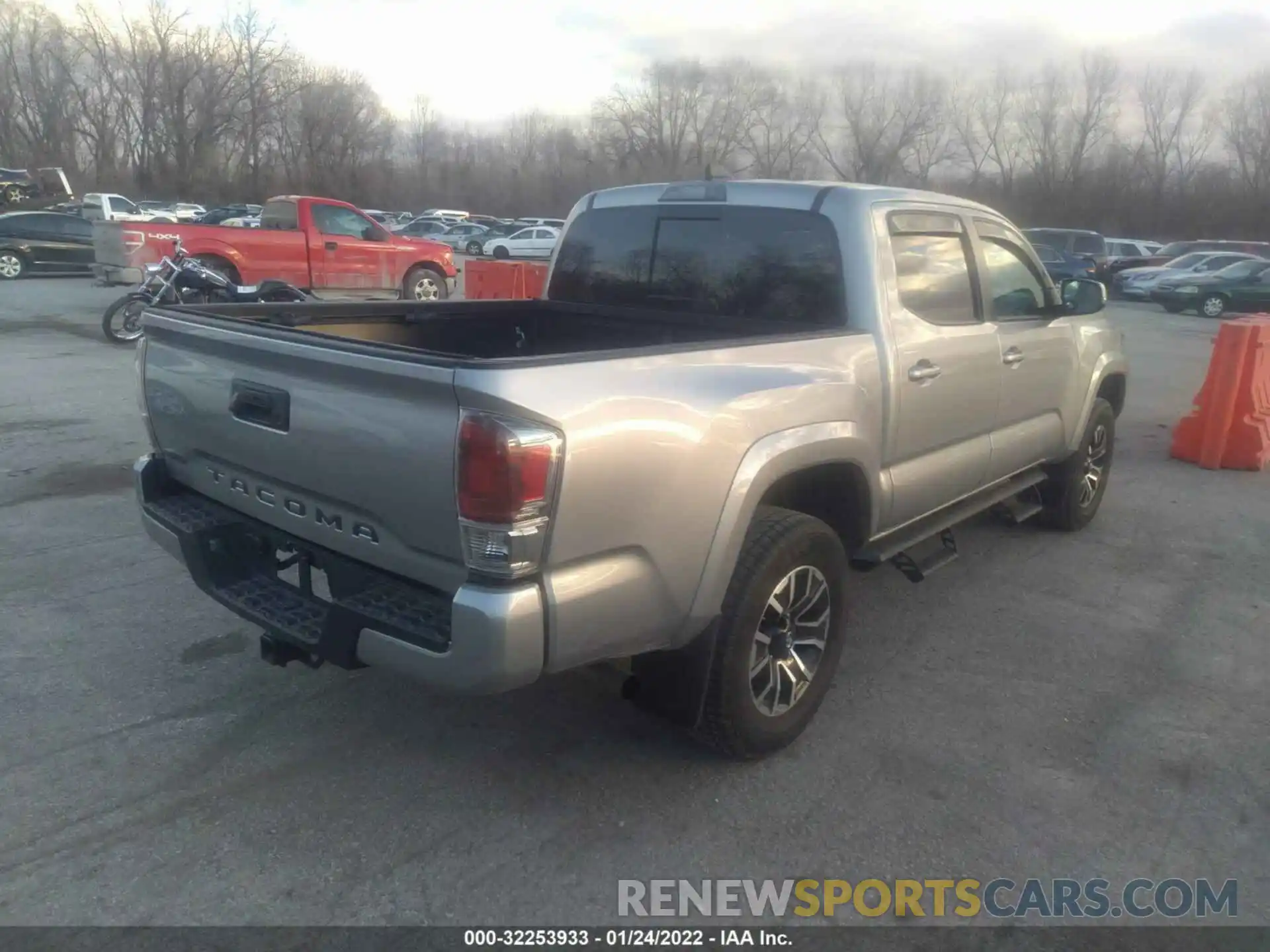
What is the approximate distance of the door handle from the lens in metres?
4.20

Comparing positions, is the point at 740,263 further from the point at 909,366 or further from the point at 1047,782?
the point at 1047,782

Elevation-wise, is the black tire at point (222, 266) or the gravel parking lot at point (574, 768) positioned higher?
the black tire at point (222, 266)

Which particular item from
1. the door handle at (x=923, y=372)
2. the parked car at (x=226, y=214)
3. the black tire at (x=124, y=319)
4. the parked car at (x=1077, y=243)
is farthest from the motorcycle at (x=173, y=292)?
the parked car at (x=1077, y=243)

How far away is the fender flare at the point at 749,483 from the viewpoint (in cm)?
318

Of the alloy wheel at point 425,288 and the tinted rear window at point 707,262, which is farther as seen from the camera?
the alloy wheel at point 425,288

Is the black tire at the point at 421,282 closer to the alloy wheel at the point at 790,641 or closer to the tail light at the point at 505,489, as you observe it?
the alloy wheel at the point at 790,641

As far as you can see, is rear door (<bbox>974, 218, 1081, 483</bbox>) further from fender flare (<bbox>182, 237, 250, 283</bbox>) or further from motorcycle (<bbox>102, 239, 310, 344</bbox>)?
fender flare (<bbox>182, 237, 250, 283</bbox>)

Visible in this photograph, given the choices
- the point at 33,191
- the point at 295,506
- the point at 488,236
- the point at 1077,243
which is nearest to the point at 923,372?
the point at 295,506

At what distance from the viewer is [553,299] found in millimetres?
5262

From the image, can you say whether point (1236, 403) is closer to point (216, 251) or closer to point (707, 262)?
point (707, 262)

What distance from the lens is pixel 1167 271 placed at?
89.1 feet

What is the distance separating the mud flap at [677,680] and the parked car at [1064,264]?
1016 inches

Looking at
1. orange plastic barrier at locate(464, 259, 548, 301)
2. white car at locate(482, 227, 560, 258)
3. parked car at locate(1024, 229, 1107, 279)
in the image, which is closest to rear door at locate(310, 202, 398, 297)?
orange plastic barrier at locate(464, 259, 548, 301)

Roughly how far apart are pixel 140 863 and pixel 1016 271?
4845 millimetres
